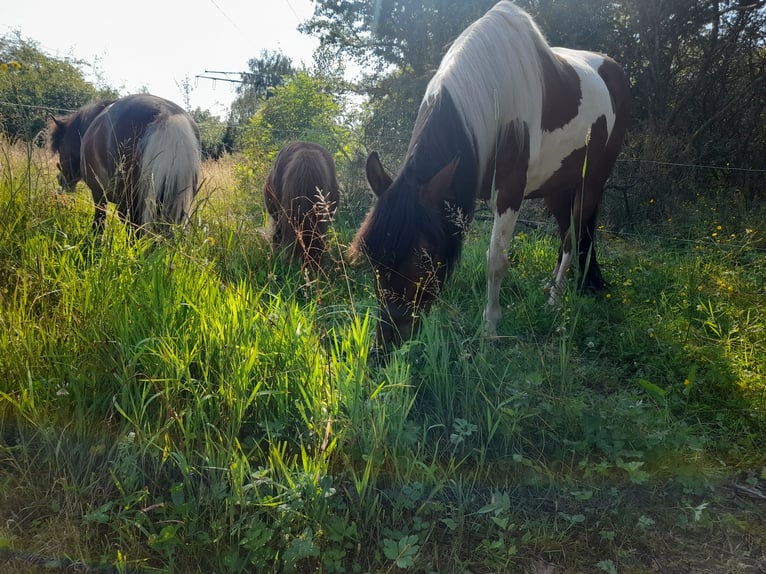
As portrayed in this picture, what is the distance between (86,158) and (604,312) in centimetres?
474

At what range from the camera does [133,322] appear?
2.18 meters

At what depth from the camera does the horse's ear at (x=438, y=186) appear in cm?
261

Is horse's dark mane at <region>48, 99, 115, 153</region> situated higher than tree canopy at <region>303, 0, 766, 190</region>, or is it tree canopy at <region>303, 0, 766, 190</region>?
tree canopy at <region>303, 0, 766, 190</region>

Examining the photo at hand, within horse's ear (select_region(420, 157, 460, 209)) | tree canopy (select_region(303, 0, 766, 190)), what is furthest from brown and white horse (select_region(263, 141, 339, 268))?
tree canopy (select_region(303, 0, 766, 190))

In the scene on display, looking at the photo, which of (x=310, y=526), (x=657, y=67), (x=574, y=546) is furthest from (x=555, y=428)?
(x=657, y=67)

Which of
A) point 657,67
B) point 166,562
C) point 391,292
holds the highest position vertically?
point 657,67

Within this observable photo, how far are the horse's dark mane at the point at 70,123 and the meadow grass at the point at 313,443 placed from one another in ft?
10.6

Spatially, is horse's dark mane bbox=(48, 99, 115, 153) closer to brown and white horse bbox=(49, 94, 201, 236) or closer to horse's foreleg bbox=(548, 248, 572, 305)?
brown and white horse bbox=(49, 94, 201, 236)

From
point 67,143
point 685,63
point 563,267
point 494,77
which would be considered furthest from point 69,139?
point 685,63

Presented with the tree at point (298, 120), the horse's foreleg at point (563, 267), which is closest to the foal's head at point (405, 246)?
the horse's foreleg at point (563, 267)

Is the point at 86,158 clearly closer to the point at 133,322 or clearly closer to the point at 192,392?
the point at 133,322

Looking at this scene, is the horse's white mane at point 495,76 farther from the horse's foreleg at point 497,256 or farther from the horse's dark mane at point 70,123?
the horse's dark mane at point 70,123

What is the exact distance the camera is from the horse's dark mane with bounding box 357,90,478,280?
8.30ft

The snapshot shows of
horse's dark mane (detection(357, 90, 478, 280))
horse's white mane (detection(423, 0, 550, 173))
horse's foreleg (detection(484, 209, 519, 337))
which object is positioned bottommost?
horse's foreleg (detection(484, 209, 519, 337))
